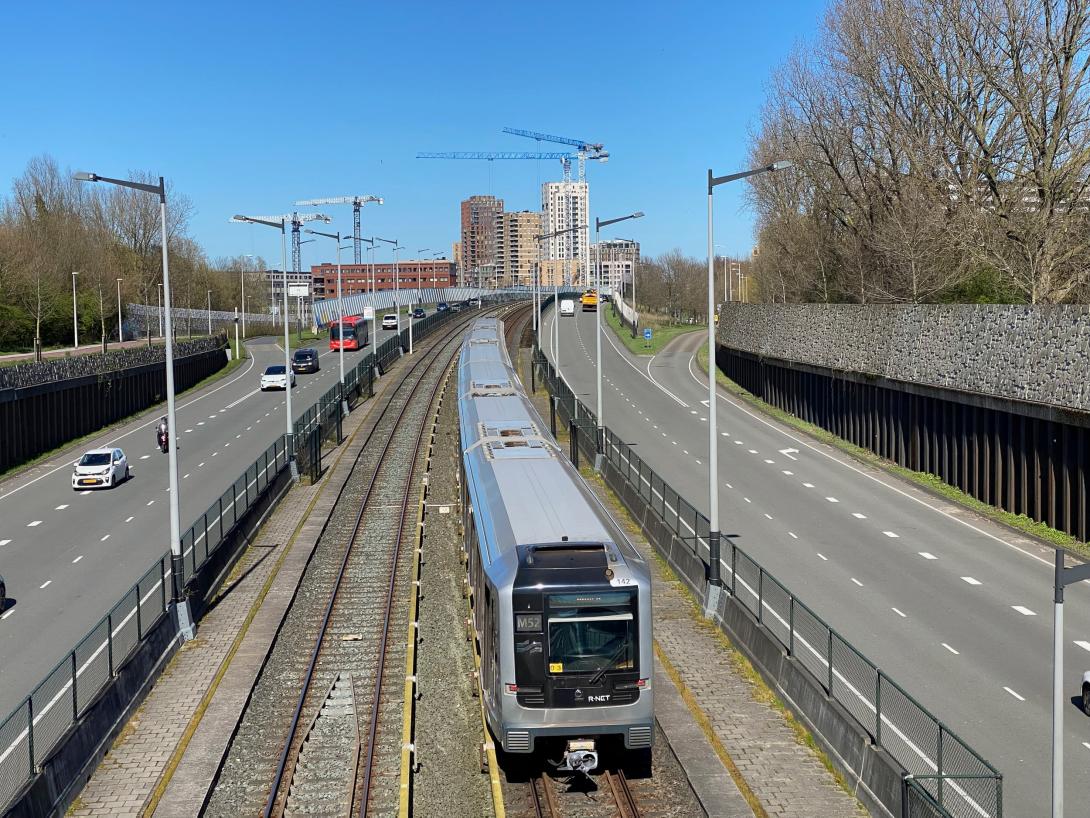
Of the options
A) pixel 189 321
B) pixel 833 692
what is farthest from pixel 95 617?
pixel 189 321

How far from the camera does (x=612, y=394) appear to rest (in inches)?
2808

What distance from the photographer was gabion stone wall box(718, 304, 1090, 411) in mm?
33250

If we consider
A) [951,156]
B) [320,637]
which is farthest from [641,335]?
[320,637]

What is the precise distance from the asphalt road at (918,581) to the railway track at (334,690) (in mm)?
8317

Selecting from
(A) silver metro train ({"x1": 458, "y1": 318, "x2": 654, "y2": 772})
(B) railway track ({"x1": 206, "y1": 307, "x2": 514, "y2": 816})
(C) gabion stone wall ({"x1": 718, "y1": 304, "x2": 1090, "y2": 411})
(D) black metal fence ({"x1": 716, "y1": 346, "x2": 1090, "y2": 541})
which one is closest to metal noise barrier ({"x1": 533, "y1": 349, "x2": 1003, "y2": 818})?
(A) silver metro train ({"x1": 458, "y1": 318, "x2": 654, "y2": 772})

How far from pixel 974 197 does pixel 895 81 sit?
1104 cm

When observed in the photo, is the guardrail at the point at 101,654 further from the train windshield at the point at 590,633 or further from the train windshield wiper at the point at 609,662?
the train windshield wiper at the point at 609,662

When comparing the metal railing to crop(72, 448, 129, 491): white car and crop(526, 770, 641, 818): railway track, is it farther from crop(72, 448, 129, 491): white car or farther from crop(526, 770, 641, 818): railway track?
crop(72, 448, 129, 491): white car

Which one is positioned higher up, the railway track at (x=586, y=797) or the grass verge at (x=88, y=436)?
the grass verge at (x=88, y=436)

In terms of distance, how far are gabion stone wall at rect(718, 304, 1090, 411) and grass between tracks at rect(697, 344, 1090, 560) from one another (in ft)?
11.3

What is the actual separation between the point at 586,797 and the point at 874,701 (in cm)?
454

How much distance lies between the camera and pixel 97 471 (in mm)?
42844

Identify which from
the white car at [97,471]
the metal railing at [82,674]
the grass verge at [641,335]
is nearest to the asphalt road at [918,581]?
the metal railing at [82,674]

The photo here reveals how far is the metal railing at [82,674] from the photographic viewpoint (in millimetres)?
14672
